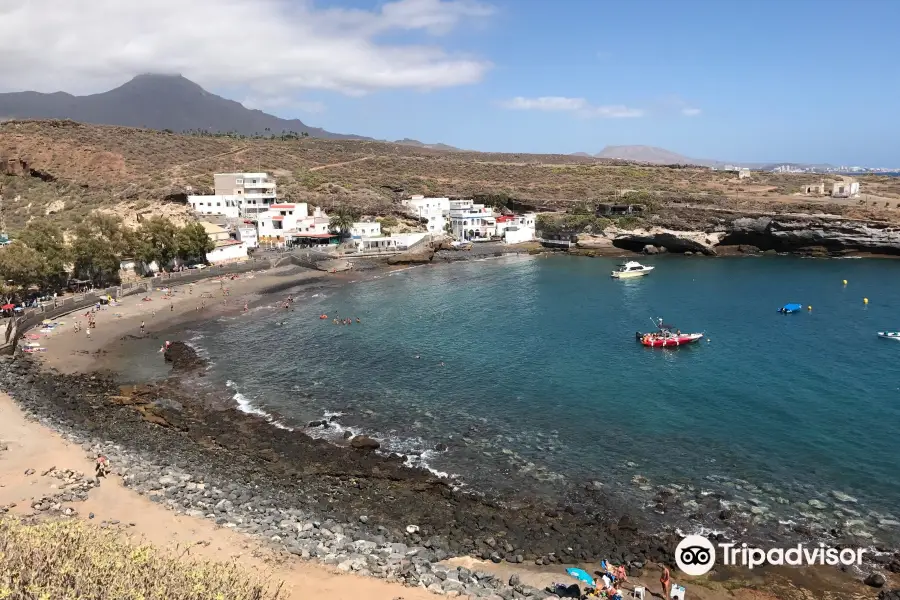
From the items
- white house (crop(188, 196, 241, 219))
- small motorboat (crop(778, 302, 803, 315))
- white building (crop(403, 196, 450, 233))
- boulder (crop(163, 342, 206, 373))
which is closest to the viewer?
boulder (crop(163, 342, 206, 373))

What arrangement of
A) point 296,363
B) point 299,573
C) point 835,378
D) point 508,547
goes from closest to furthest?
1. point 299,573
2. point 508,547
3. point 835,378
4. point 296,363

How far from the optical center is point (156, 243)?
61.0 m

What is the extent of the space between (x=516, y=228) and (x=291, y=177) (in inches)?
1767

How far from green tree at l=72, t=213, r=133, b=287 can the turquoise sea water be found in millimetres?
15485

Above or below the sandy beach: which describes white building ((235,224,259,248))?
above

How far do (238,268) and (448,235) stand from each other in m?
33.8

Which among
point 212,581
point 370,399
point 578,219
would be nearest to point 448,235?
point 578,219

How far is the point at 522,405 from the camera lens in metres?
31.7

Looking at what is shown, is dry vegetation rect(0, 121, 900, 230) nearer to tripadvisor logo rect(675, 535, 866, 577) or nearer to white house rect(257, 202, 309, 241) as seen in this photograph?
white house rect(257, 202, 309, 241)

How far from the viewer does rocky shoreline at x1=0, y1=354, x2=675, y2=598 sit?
18.7 meters

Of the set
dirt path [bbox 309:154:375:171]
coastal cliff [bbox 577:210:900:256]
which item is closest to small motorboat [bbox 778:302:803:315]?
coastal cliff [bbox 577:210:900:256]

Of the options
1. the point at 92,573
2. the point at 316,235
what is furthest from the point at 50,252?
the point at 92,573

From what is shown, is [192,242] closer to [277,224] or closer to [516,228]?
[277,224]

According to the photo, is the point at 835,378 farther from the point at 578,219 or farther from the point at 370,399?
the point at 578,219
